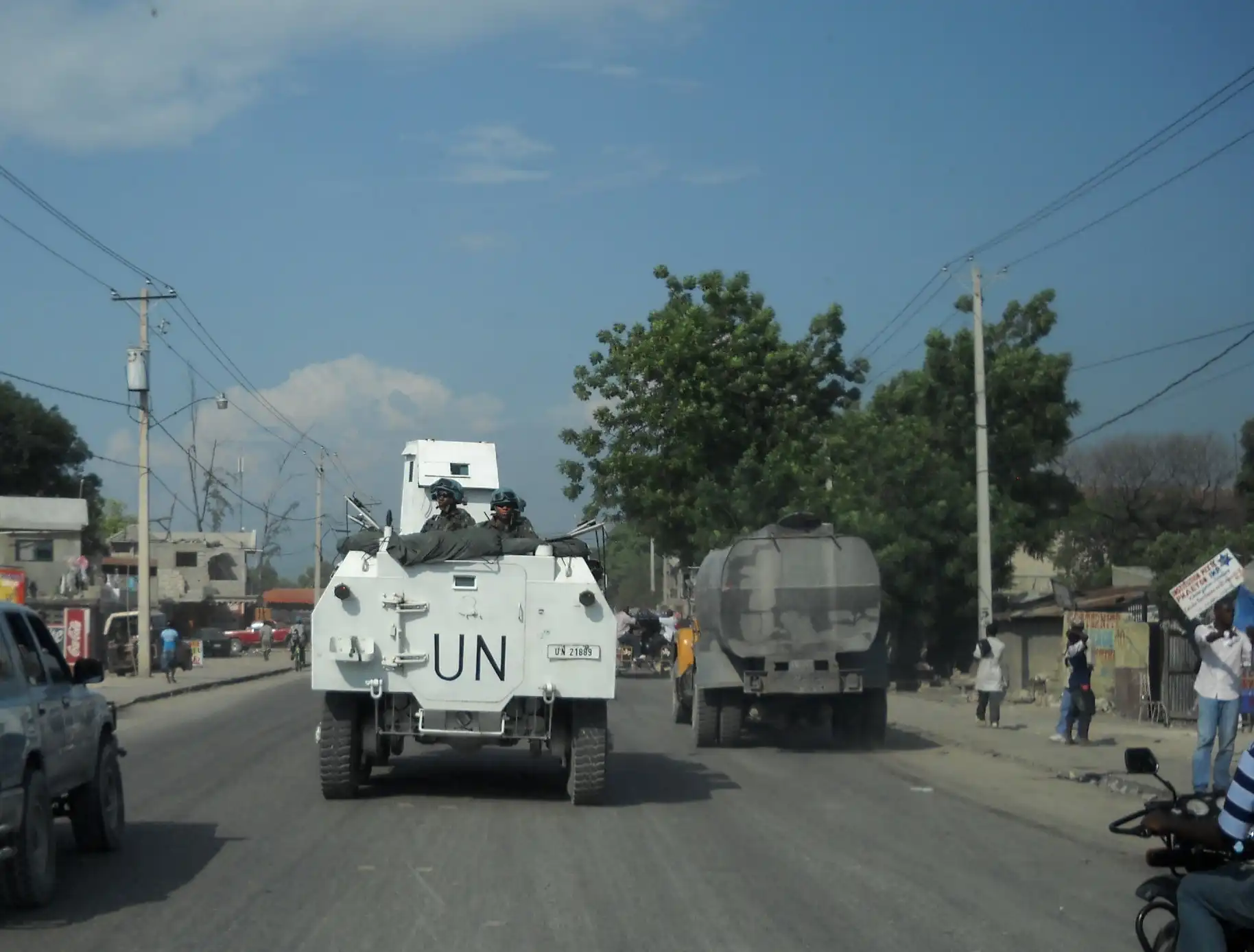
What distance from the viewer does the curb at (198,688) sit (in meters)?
29.6

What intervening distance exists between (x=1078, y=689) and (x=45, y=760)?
1468cm

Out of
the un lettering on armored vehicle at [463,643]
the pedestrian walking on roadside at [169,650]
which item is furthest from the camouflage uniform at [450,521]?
the pedestrian walking on roadside at [169,650]

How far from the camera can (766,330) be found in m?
45.2

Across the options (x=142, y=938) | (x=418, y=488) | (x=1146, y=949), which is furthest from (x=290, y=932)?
(x=418, y=488)

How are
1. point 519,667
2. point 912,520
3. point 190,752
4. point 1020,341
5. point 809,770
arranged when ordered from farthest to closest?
point 1020,341 → point 912,520 → point 190,752 → point 809,770 → point 519,667

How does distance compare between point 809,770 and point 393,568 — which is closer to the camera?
point 393,568

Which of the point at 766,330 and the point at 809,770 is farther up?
the point at 766,330

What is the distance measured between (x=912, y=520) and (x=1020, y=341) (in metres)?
9.38

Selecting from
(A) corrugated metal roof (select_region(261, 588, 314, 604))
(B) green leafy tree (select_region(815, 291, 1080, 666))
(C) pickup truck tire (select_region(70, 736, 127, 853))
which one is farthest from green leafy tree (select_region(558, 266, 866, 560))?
(A) corrugated metal roof (select_region(261, 588, 314, 604))

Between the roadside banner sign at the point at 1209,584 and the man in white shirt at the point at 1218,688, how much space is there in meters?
2.28

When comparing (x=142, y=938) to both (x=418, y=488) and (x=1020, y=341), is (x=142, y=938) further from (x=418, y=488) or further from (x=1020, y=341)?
(x=1020, y=341)

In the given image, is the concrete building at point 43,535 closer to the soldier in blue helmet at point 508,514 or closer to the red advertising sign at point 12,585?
the red advertising sign at point 12,585

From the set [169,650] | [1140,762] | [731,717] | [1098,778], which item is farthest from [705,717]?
[169,650]

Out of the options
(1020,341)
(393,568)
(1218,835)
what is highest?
(1020,341)
